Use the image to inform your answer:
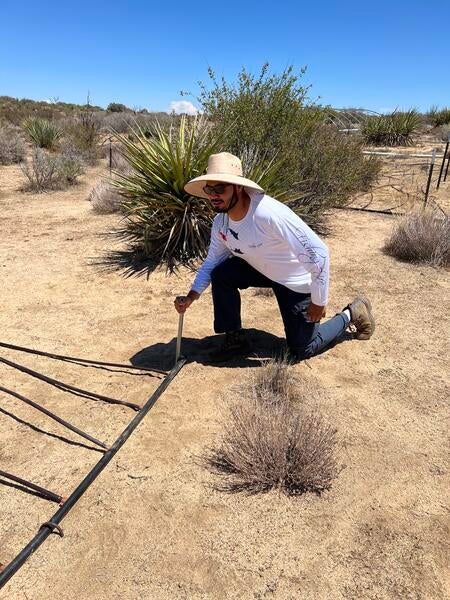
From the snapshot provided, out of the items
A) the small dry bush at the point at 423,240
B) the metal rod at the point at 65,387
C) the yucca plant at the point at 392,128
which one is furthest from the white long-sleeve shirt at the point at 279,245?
the yucca plant at the point at 392,128

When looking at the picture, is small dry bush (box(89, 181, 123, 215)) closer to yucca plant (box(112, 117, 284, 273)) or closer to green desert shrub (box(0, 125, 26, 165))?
yucca plant (box(112, 117, 284, 273))

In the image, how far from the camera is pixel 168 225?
5.53m

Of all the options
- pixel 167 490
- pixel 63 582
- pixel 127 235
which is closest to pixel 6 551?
pixel 63 582

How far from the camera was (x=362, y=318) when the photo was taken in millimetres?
3744

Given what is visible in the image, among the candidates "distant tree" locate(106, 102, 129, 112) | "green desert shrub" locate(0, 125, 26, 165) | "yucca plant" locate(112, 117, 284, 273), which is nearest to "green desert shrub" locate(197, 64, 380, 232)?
"yucca plant" locate(112, 117, 284, 273)

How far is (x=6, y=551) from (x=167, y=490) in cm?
69

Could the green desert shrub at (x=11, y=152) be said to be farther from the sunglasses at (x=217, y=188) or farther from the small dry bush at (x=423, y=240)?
the sunglasses at (x=217, y=188)

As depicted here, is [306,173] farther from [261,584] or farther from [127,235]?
[261,584]

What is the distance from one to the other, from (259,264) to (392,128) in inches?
619

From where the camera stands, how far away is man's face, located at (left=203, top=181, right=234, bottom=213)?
289cm

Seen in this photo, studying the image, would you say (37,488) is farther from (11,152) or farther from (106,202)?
(11,152)

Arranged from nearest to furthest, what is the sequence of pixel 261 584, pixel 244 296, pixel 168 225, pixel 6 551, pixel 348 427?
pixel 261 584 → pixel 6 551 → pixel 348 427 → pixel 244 296 → pixel 168 225

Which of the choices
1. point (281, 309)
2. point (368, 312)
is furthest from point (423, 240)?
point (281, 309)

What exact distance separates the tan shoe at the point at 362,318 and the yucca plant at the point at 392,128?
14.3m
